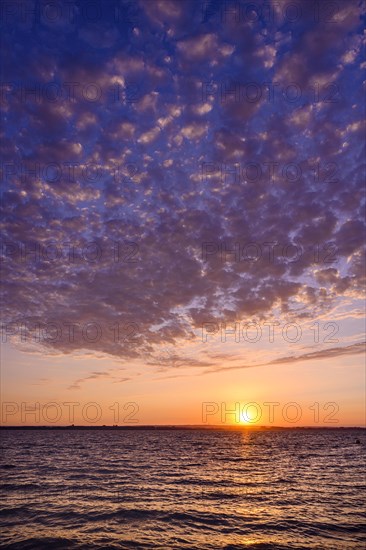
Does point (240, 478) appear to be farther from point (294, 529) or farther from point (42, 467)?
point (42, 467)

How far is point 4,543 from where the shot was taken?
17.1 metres

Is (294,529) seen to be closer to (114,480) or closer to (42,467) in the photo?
(114,480)

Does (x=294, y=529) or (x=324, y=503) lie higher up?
(x=294, y=529)

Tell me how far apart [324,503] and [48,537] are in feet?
56.7

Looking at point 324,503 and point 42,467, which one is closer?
point 324,503

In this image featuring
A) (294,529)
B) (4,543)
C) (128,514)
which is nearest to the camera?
(4,543)

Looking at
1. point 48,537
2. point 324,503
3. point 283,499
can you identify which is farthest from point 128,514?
point 324,503

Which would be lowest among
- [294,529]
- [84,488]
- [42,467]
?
[42,467]

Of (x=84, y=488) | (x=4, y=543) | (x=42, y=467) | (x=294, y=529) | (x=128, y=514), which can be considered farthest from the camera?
(x=42, y=467)

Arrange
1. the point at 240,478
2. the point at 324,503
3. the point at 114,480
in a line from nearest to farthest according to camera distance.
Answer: the point at 324,503 → the point at 114,480 → the point at 240,478

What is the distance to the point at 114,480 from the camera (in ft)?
110

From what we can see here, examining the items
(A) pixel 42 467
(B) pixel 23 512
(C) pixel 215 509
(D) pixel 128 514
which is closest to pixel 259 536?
(C) pixel 215 509

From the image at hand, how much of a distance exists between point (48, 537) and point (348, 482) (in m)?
26.9

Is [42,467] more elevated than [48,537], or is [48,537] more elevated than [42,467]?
[48,537]
